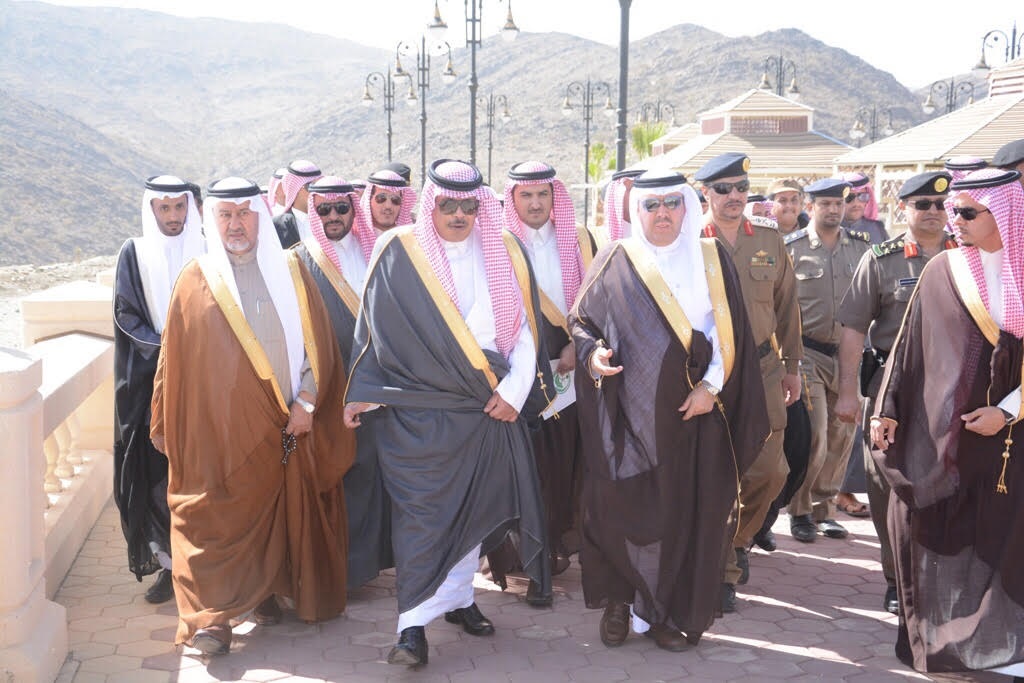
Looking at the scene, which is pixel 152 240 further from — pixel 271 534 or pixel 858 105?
pixel 858 105

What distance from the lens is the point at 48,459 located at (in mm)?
5629

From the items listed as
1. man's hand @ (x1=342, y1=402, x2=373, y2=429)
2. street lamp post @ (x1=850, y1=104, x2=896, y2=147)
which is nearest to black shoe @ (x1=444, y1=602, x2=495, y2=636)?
man's hand @ (x1=342, y1=402, x2=373, y2=429)

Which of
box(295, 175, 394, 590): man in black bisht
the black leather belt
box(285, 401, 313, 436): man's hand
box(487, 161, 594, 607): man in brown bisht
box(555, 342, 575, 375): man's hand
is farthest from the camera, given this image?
the black leather belt

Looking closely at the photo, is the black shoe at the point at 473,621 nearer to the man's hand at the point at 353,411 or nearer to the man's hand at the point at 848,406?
the man's hand at the point at 353,411

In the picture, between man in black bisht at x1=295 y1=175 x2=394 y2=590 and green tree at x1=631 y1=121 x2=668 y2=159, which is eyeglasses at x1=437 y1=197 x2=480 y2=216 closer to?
man in black bisht at x1=295 y1=175 x2=394 y2=590

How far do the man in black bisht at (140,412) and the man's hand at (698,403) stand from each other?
237 centimetres

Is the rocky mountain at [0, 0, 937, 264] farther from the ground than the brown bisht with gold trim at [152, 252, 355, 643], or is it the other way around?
the rocky mountain at [0, 0, 937, 264]

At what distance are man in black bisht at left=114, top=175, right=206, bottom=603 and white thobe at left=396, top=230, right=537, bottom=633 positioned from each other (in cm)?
131

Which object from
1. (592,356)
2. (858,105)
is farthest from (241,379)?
(858,105)

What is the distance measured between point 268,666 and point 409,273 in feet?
5.37

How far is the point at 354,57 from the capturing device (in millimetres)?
155125

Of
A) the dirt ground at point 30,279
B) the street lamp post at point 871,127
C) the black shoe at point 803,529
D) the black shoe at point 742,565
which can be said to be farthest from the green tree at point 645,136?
the black shoe at point 742,565

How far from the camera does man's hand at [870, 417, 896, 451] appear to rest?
13.7 ft

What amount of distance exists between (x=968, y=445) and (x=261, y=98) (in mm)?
131123
